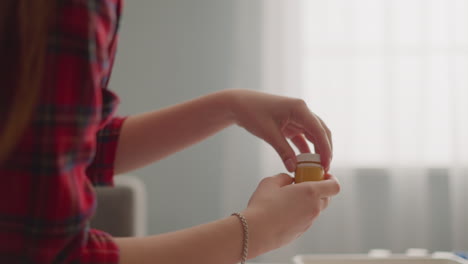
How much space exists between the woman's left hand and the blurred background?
1.22m

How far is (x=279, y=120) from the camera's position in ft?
2.35

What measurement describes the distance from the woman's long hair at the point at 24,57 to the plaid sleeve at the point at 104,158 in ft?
0.98

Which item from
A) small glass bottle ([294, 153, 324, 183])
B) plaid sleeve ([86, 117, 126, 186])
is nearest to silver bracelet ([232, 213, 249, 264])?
small glass bottle ([294, 153, 324, 183])

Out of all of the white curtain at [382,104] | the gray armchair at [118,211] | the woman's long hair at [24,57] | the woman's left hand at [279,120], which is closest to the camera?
the woman's long hair at [24,57]

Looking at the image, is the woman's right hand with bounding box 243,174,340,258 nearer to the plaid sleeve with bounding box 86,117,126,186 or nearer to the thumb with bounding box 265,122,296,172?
the thumb with bounding box 265,122,296,172

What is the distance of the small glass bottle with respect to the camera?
0.67m

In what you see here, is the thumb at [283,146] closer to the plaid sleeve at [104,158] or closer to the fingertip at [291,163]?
the fingertip at [291,163]

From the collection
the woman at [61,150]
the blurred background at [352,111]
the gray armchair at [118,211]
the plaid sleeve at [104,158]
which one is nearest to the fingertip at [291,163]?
the woman at [61,150]

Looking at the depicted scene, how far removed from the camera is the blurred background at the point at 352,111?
193 cm

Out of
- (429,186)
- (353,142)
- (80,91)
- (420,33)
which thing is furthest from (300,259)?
(420,33)

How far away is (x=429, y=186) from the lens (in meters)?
1.96

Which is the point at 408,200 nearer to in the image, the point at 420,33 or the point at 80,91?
the point at 420,33

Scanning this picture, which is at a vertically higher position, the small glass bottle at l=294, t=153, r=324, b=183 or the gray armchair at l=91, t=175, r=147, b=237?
the small glass bottle at l=294, t=153, r=324, b=183

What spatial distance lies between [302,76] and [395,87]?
15.3 inches
